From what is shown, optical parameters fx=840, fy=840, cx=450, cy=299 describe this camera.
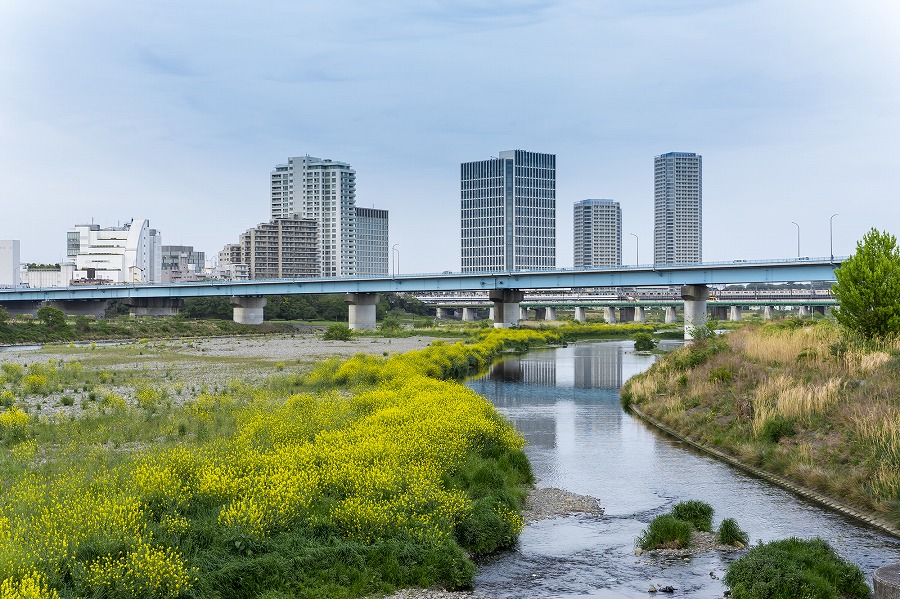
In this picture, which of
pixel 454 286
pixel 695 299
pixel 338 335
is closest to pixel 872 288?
pixel 695 299

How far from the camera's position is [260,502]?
52.3 ft

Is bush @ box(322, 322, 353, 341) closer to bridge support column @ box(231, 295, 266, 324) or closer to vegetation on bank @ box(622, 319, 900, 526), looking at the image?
bridge support column @ box(231, 295, 266, 324)

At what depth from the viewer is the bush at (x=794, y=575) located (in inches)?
606

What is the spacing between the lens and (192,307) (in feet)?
525

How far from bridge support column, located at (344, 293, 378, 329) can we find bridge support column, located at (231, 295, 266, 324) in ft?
74.3

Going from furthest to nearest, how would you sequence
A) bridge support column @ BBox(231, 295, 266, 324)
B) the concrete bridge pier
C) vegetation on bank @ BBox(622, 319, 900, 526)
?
the concrete bridge pier, bridge support column @ BBox(231, 295, 266, 324), vegetation on bank @ BBox(622, 319, 900, 526)

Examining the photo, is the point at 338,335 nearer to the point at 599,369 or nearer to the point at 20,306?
the point at 599,369

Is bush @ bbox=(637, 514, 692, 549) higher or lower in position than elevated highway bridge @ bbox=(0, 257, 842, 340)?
lower

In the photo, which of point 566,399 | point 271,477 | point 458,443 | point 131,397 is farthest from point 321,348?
point 271,477

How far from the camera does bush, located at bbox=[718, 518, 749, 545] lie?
19.3 metres

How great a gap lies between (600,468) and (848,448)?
7722mm

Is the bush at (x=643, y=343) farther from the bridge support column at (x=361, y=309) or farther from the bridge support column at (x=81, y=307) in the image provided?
the bridge support column at (x=81, y=307)

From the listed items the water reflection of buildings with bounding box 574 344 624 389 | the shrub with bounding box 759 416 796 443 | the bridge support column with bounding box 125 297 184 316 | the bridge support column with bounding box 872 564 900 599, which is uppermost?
the bridge support column with bounding box 125 297 184 316

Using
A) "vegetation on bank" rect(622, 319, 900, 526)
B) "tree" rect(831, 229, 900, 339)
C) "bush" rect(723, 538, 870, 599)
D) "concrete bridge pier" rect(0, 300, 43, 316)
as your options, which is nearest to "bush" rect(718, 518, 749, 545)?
"bush" rect(723, 538, 870, 599)
